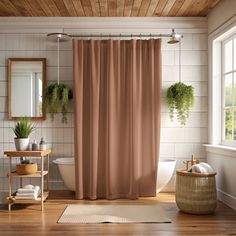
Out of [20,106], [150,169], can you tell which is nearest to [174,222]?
[150,169]

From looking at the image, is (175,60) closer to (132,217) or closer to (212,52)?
(212,52)

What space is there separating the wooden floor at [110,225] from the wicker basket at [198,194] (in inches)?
3.2

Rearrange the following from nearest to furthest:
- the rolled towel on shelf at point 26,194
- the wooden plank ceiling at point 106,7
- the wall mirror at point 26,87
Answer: the rolled towel on shelf at point 26,194, the wooden plank ceiling at point 106,7, the wall mirror at point 26,87

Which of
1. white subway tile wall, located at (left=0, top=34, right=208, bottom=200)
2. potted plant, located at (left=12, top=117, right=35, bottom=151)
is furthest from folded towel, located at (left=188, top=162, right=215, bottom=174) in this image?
potted plant, located at (left=12, top=117, right=35, bottom=151)

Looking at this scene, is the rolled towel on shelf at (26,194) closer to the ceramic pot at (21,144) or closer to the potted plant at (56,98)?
the ceramic pot at (21,144)

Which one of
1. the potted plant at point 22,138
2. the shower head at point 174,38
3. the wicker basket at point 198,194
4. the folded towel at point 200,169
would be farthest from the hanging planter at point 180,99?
the potted plant at point 22,138

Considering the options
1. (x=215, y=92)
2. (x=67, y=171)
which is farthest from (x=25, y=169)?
(x=215, y=92)

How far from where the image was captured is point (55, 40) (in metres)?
5.46

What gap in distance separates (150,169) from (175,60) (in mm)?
1635

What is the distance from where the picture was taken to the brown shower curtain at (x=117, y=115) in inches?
201

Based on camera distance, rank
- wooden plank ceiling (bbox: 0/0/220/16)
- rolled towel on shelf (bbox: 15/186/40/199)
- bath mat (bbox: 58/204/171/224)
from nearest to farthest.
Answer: bath mat (bbox: 58/204/171/224) < rolled towel on shelf (bbox: 15/186/40/199) < wooden plank ceiling (bbox: 0/0/220/16)

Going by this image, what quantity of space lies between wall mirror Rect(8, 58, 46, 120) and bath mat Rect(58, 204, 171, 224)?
1620 mm

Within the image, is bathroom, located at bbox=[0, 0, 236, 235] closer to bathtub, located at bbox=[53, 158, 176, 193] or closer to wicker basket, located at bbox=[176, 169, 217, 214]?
bathtub, located at bbox=[53, 158, 176, 193]

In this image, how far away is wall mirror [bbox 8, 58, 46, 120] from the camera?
5.39 meters
